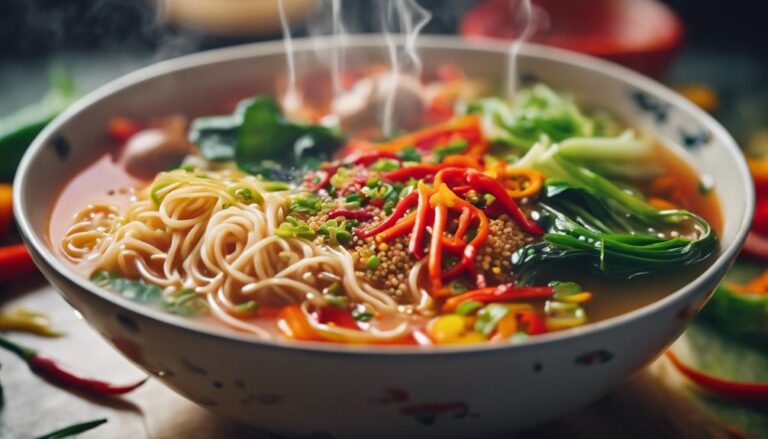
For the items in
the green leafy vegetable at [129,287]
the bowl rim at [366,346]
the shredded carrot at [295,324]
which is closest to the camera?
the bowl rim at [366,346]

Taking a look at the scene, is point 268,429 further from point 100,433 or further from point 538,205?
point 538,205

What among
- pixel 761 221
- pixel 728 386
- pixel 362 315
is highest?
pixel 362 315

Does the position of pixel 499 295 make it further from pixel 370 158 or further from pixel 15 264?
pixel 15 264

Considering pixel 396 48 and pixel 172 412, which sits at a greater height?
pixel 396 48

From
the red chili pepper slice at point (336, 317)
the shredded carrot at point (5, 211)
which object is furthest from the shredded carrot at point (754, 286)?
the shredded carrot at point (5, 211)

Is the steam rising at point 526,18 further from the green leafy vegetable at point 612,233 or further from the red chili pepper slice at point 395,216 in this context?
the red chili pepper slice at point 395,216

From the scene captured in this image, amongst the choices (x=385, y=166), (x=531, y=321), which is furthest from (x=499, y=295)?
(x=385, y=166)
